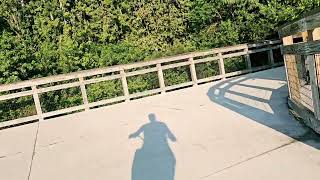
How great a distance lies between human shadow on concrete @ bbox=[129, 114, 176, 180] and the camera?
4549mm

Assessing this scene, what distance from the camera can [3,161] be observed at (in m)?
6.11

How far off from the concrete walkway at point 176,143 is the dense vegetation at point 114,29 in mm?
10056

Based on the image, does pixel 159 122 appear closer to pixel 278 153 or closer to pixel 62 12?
pixel 278 153

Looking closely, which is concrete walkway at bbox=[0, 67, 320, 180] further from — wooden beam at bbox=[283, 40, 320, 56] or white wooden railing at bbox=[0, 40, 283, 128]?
wooden beam at bbox=[283, 40, 320, 56]

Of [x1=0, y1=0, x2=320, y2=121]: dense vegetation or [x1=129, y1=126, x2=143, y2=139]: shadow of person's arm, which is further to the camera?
[x1=0, y1=0, x2=320, y2=121]: dense vegetation

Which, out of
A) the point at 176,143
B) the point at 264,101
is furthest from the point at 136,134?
the point at 264,101

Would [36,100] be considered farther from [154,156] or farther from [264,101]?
[264,101]

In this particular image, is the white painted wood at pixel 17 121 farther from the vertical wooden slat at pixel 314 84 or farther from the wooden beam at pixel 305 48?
the vertical wooden slat at pixel 314 84

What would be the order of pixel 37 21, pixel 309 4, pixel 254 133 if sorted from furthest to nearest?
pixel 37 21 → pixel 309 4 → pixel 254 133

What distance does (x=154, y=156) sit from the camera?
519cm

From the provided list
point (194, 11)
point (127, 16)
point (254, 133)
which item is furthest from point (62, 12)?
point (254, 133)

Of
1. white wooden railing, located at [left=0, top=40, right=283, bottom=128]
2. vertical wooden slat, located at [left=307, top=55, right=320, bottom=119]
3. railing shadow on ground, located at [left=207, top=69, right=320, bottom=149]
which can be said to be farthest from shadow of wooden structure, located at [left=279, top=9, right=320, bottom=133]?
white wooden railing, located at [left=0, top=40, right=283, bottom=128]

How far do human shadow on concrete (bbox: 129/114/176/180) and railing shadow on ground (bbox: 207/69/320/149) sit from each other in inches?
62.5

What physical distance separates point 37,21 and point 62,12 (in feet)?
5.13
